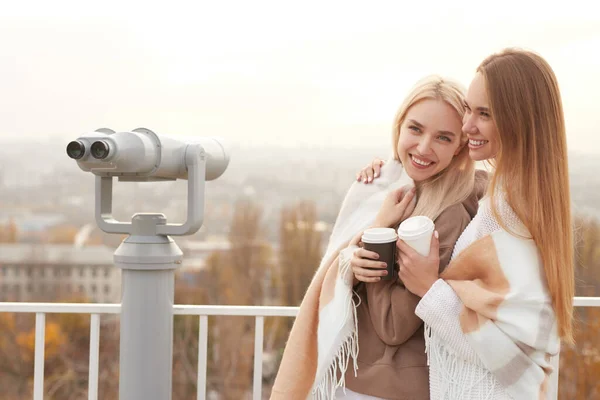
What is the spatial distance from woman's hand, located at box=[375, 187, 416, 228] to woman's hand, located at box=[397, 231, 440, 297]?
102mm

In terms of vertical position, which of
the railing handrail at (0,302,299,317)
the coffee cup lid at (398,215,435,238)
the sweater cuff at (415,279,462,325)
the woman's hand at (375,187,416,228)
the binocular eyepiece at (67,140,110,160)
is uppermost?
the binocular eyepiece at (67,140,110,160)

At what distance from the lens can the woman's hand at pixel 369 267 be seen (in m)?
1.41

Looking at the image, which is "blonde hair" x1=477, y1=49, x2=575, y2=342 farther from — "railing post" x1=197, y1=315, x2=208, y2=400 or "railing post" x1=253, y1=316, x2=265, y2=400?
"railing post" x1=197, y1=315, x2=208, y2=400

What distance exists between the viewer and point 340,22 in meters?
22.2

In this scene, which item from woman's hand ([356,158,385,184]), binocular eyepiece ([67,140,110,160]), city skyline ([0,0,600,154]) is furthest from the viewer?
city skyline ([0,0,600,154])

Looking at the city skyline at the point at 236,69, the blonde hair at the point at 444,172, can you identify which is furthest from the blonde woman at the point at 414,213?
the city skyline at the point at 236,69

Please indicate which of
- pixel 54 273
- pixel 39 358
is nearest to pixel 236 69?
pixel 54 273

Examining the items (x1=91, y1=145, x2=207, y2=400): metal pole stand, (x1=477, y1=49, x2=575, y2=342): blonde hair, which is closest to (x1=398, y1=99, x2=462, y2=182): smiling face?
(x1=477, y1=49, x2=575, y2=342): blonde hair

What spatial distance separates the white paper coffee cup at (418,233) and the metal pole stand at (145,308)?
91cm

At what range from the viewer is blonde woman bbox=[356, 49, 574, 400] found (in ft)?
4.47

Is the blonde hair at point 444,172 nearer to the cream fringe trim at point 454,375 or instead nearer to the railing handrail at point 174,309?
the cream fringe trim at point 454,375

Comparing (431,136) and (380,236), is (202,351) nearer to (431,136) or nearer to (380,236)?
(380,236)

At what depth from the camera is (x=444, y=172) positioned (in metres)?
1.55

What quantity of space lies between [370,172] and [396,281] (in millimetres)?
309
